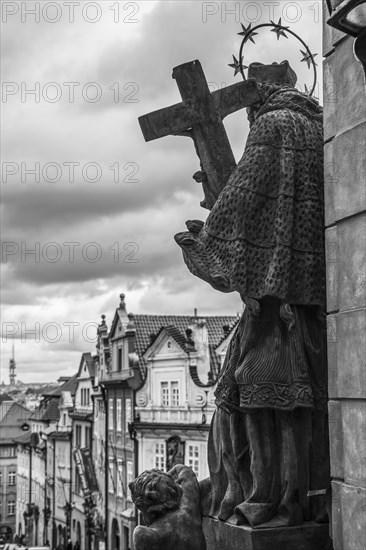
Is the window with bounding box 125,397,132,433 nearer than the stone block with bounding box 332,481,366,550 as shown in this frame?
No

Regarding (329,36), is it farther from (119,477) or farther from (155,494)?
(119,477)

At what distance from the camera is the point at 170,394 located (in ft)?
121

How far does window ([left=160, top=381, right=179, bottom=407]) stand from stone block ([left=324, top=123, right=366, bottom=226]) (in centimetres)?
3190

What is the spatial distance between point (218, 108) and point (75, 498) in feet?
164

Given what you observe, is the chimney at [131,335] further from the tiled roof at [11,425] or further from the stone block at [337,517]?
the tiled roof at [11,425]

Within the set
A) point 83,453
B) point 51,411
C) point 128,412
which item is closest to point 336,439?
point 128,412

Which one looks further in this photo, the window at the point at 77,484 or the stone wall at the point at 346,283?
the window at the point at 77,484

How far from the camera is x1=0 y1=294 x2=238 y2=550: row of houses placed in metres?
34.9

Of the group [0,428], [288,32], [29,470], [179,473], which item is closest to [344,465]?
[179,473]

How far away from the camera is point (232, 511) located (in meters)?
4.66

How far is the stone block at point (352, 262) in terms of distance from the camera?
13.2 ft

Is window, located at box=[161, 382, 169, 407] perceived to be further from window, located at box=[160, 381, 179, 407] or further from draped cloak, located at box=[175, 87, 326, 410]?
draped cloak, located at box=[175, 87, 326, 410]

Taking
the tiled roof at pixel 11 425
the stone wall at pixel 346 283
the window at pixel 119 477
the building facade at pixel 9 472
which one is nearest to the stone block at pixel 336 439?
the stone wall at pixel 346 283

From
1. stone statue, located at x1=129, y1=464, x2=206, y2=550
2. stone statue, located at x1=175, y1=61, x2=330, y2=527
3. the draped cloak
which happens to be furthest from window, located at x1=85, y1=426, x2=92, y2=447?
the draped cloak
